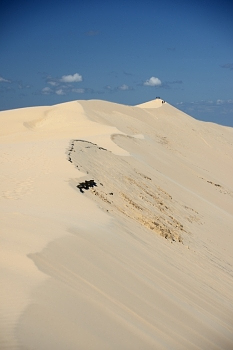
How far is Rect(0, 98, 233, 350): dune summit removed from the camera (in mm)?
3684

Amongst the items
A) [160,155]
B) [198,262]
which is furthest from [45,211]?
[160,155]

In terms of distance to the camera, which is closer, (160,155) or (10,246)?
(10,246)

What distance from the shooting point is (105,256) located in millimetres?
5641

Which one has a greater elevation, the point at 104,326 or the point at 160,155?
the point at 160,155

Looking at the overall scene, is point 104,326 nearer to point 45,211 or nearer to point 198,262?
point 45,211

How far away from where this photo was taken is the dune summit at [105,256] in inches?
145

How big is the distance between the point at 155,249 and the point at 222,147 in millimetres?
28623

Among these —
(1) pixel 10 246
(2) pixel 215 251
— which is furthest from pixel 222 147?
(1) pixel 10 246

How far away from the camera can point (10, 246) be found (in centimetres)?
483

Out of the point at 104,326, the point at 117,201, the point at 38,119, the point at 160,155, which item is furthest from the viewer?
the point at 38,119

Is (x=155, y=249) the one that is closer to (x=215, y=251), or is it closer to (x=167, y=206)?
(x=215, y=251)

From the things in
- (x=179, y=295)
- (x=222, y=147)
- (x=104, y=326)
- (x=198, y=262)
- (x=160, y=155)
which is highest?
(x=222, y=147)

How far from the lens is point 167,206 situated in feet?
38.7

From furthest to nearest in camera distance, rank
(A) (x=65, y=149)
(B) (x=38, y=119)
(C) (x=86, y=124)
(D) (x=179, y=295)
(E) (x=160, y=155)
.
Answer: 1. (B) (x=38, y=119)
2. (C) (x=86, y=124)
3. (E) (x=160, y=155)
4. (A) (x=65, y=149)
5. (D) (x=179, y=295)
